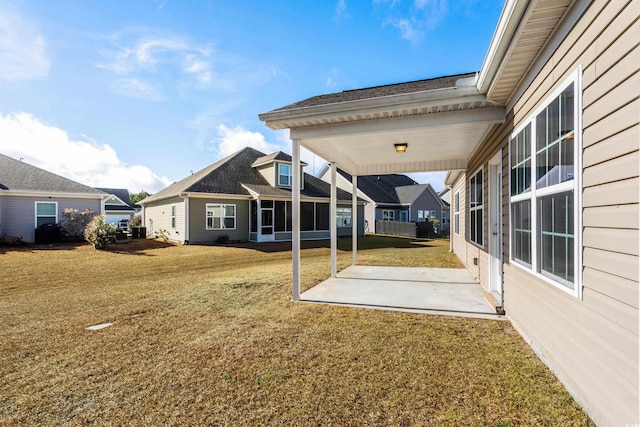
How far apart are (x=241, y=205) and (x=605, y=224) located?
16.4 meters

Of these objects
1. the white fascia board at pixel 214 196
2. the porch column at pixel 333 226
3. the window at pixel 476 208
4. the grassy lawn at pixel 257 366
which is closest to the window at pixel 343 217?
the white fascia board at pixel 214 196

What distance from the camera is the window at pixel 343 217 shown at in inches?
850

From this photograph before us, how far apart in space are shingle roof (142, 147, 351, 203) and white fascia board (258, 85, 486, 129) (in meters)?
11.9

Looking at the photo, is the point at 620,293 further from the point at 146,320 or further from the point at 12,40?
the point at 12,40

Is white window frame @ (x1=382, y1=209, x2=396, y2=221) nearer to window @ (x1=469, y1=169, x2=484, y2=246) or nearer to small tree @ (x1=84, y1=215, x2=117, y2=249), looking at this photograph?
window @ (x1=469, y1=169, x2=484, y2=246)

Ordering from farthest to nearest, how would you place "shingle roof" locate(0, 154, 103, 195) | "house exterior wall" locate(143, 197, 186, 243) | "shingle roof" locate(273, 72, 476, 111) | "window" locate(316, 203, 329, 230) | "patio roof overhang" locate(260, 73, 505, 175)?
"window" locate(316, 203, 329, 230), "house exterior wall" locate(143, 197, 186, 243), "shingle roof" locate(0, 154, 103, 195), "shingle roof" locate(273, 72, 476, 111), "patio roof overhang" locate(260, 73, 505, 175)

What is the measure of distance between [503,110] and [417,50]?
7148mm

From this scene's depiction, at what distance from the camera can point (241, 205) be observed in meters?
17.1

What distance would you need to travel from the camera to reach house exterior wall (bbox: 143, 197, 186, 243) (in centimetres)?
1620

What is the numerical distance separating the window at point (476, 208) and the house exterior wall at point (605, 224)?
13.6ft

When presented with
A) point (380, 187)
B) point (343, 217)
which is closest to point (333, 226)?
point (343, 217)

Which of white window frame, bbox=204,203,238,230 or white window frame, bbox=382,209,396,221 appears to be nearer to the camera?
white window frame, bbox=204,203,238,230

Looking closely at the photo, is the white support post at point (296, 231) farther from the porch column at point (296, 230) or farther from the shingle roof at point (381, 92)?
the shingle roof at point (381, 92)

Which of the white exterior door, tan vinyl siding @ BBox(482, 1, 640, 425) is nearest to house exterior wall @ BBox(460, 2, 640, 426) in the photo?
tan vinyl siding @ BBox(482, 1, 640, 425)
